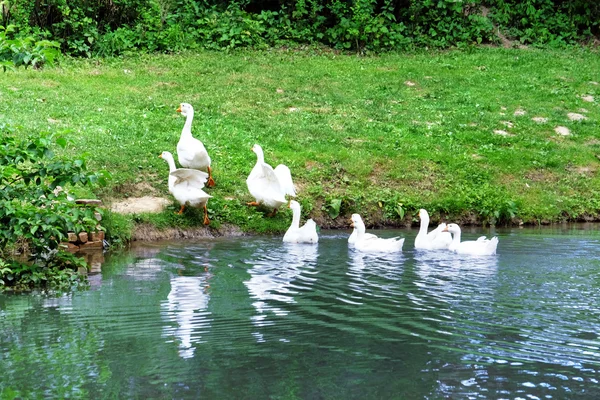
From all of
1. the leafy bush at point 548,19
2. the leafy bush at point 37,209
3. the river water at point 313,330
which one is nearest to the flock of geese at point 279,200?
the river water at point 313,330

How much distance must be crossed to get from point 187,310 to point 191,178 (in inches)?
221

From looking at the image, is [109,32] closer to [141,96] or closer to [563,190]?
[141,96]

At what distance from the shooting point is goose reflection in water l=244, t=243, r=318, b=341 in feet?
28.8

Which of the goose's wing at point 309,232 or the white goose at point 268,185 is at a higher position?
the white goose at point 268,185

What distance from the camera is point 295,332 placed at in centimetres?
786

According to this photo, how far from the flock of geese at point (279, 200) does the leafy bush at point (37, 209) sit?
3.68 meters

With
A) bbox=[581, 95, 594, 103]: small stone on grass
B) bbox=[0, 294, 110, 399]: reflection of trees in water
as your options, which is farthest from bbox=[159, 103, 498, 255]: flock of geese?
bbox=[581, 95, 594, 103]: small stone on grass

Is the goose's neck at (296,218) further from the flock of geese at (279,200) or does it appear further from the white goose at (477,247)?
the white goose at (477,247)

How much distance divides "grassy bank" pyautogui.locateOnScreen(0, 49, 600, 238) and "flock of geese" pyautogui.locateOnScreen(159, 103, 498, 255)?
0.39 m

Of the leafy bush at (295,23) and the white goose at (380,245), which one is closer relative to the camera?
the white goose at (380,245)

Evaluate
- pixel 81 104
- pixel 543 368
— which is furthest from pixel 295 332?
pixel 81 104

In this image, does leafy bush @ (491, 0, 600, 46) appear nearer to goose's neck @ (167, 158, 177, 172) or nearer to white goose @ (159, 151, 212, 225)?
goose's neck @ (167, 158, 177, 172)

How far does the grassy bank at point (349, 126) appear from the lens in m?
15.8

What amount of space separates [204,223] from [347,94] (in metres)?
8.42
